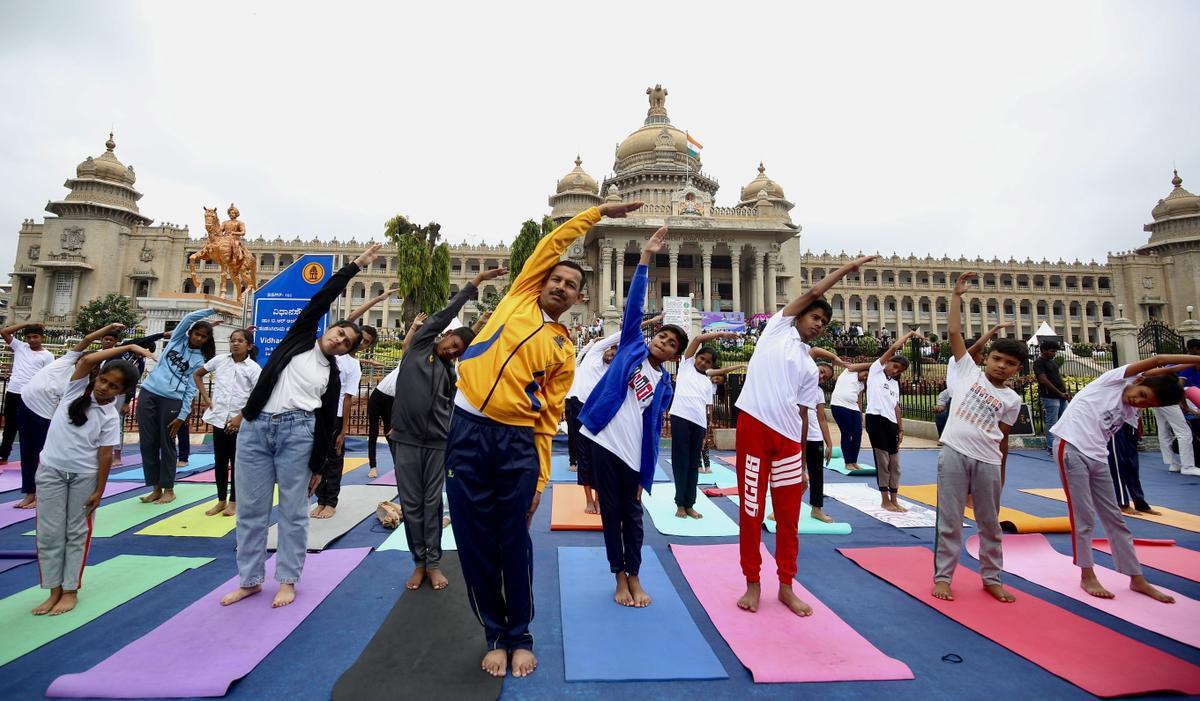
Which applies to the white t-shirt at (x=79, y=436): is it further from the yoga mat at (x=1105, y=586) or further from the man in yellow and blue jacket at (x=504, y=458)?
the yoga mat at (x=1105, y=586)

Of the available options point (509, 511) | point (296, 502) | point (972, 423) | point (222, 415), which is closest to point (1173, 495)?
point (972, 423)

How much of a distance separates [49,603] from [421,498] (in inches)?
80.1

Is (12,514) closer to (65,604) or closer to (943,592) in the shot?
(65,604)

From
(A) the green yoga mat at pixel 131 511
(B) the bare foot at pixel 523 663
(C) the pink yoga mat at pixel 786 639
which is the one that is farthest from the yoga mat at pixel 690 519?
(A) the green yoga mat at pixel 131 511

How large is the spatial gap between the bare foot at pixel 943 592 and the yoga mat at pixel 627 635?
1641 millimetres

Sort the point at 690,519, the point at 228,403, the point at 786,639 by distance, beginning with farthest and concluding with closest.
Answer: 1. the point at 690,519
2. the point at 228,403
3. the point at 786,639

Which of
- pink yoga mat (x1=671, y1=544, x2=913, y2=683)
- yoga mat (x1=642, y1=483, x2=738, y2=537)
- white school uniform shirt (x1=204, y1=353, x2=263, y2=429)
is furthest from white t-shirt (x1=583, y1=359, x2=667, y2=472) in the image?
white school uniform shirt (x1=204, y1=353, x2=263, y2=429)

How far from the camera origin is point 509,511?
235cm

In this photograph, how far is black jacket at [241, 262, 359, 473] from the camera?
10.3 ft

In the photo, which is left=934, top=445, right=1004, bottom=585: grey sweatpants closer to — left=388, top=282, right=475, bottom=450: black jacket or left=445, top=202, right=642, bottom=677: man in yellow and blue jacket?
left=445, top=202, right=642, bottom=677: man in yellow and blue jacket

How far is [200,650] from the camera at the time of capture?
97.8 inches

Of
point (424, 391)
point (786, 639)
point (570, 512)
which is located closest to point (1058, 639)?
point (786, 639)

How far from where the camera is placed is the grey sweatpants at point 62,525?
115 inches

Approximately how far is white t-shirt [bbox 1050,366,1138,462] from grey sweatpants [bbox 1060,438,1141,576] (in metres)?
0.06
